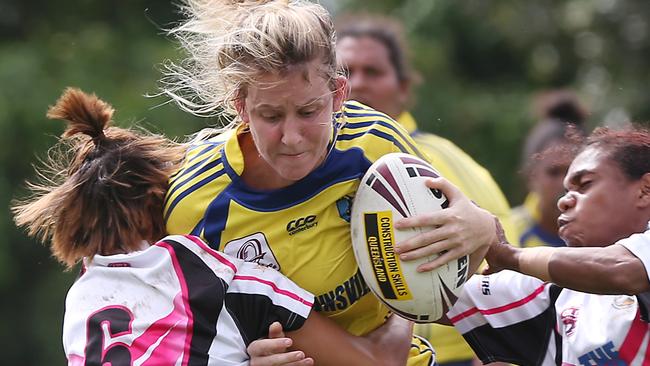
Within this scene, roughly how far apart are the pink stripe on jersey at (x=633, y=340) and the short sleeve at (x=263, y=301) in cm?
93

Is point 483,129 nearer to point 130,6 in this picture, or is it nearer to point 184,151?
point 130,6

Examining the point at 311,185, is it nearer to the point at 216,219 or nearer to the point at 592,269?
the point at 216,219

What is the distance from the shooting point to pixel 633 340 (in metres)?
3.62

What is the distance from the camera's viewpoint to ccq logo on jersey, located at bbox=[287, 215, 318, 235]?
371cm

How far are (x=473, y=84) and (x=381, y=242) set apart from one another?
9.26 meters

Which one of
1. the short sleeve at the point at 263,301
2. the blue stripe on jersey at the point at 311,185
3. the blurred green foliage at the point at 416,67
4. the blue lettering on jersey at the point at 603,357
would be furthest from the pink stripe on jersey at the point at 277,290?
the blurred green foliage at the point at 416,67

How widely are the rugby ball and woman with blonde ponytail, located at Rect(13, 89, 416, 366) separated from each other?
235mm

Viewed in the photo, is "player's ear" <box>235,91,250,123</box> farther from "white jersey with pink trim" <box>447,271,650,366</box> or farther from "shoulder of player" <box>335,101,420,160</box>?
"white jersey with pink trim" <box>447,271,650,366</box>

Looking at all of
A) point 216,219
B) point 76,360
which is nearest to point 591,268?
point 216,219

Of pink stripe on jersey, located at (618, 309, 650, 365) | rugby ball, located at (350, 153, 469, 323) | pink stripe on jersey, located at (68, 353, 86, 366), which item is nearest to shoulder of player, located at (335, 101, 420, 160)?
rugby ball, located at (350, 153, 469, 323)

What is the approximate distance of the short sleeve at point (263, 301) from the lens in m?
3.59

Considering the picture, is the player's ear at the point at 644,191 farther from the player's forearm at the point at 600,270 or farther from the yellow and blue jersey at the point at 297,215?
the yellow and blue jersey at the point at 297,215

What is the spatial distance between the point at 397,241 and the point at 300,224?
13.4 inches

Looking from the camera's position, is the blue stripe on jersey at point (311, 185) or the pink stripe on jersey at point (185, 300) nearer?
the pink stripe on jersey at point (185, 300)
